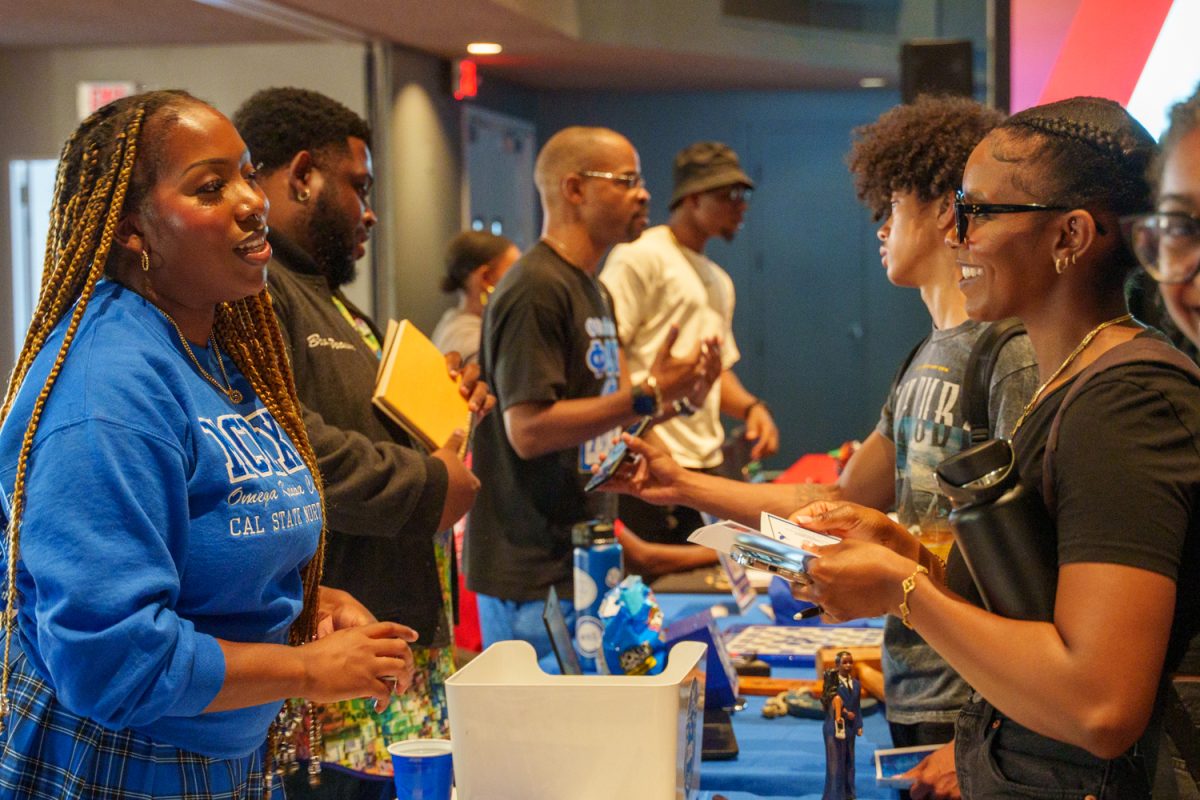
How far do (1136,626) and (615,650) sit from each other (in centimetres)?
107

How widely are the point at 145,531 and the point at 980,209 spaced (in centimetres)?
95

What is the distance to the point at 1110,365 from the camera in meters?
1.25

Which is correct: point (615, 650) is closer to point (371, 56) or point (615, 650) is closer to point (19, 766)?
point (19, 766)

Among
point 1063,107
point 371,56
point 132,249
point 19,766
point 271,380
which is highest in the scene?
point 371,56

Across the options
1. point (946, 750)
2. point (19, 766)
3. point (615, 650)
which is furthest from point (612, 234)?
point (19, 766)

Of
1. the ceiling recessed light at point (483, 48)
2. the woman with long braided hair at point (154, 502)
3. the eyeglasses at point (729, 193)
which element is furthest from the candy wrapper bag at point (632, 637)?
the ceiling recessed light at point (483, 48)

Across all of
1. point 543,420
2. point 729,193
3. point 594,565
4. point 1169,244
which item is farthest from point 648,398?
point 729,193

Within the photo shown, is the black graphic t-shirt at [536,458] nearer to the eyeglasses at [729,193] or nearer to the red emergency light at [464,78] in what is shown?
the eyeglasses at [729,193]

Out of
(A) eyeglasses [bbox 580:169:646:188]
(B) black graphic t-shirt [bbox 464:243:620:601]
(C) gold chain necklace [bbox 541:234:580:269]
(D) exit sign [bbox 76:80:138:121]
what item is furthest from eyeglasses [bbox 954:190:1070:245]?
(D) exit sign [bbox 76:80:138:121]

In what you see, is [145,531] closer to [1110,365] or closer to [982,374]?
[1110,365]

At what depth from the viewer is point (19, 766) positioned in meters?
1.28

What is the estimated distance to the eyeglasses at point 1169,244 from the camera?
1.06 metres

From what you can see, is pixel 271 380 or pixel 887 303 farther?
pixel 887 303

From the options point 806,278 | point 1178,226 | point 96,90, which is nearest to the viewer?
point 1178,226
